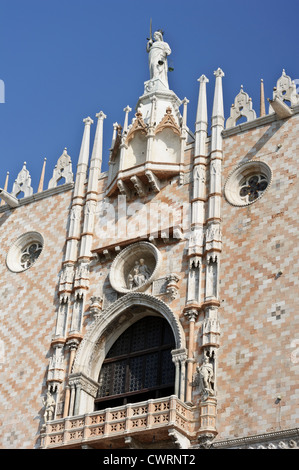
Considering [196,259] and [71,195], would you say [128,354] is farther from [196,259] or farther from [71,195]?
[71,195]

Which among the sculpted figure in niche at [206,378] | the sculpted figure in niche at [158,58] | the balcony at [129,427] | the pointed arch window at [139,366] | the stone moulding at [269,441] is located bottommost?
the stone moulding at [269,441]

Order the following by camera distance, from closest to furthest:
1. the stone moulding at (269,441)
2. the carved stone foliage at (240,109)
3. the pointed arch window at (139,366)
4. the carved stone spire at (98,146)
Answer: the stone moulding at (269,441) → the pointed arch window at (139,366) → the carved stone foliage at (240,109) → the carved stone spire at (98,146)

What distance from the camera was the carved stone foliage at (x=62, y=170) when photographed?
38.8 meters

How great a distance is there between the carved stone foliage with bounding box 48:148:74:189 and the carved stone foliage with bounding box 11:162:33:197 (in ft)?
3.40

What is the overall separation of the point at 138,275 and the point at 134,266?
73 centimetres

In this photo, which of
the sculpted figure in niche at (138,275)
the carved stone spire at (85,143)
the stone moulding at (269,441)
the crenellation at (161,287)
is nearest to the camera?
the stone moulding at (269,441)

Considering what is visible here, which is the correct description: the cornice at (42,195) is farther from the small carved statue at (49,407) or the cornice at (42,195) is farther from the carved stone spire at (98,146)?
the small carved statue at (49,407)

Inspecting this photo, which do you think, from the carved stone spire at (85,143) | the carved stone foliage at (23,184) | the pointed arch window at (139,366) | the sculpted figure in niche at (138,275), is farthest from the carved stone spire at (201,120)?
the carved stone foliage at (23,184)

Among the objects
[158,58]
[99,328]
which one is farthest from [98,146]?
[99,328]

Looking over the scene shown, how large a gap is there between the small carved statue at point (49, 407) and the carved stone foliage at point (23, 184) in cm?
970

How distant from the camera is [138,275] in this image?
3394 cm

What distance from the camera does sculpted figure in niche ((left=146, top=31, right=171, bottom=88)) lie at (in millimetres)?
39250

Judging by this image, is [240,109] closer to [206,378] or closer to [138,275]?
[138,275]

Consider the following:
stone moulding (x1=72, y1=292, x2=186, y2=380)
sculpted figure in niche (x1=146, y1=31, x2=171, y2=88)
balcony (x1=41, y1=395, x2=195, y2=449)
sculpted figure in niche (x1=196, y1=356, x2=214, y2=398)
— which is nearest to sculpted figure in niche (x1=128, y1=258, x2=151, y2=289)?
stone moulding (x1=72, y1=292, x2=186, y2=380)
